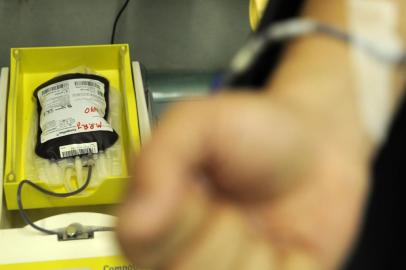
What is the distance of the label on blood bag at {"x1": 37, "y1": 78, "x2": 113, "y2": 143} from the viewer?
98 centimetres

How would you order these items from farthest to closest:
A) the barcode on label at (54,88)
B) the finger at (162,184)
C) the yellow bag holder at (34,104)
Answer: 1. the barcode on label at (54,88)
2. the yellow bag holder at (34,104)
3. the finger at (162,184)

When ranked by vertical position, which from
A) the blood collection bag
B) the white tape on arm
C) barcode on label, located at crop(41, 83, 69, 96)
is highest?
barcode on label, located at crop(41, 83, 69, 96)

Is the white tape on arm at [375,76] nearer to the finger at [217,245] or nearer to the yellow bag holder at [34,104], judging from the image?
the finger at [217,245]

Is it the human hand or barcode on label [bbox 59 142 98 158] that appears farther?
barcode on label [bbox 59 142 98 158]

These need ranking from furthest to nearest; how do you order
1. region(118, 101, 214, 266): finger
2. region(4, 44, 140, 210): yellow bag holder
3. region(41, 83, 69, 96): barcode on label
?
region(41, 83, 69, 96): barcode on label
region(4, 44, 140, 210): yellow bag holder
region(118, 101, 214, 266): finger

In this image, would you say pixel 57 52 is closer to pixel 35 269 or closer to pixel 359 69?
pixel 35 269

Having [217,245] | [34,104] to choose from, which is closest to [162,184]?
A: [217,245]

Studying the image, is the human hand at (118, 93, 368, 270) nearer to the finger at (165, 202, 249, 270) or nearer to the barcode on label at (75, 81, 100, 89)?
the finger at (165, 202, 249, 270)

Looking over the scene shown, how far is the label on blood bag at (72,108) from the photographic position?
3.21ft

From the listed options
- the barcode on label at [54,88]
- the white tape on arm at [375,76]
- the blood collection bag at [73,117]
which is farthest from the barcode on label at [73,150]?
the white tape on arm at [375,76]

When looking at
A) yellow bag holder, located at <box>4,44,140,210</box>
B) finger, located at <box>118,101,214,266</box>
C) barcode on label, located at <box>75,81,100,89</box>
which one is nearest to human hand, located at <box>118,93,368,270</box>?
finger, located at <box>118,101,214,266</box>

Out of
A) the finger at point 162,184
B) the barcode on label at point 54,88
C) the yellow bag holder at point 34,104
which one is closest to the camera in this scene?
the finger at point 162,184

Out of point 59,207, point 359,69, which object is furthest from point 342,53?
point 59,207

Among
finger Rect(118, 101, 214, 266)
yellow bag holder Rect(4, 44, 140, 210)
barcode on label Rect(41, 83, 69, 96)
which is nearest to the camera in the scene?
finger Rect(118, 101, 214, 266)
